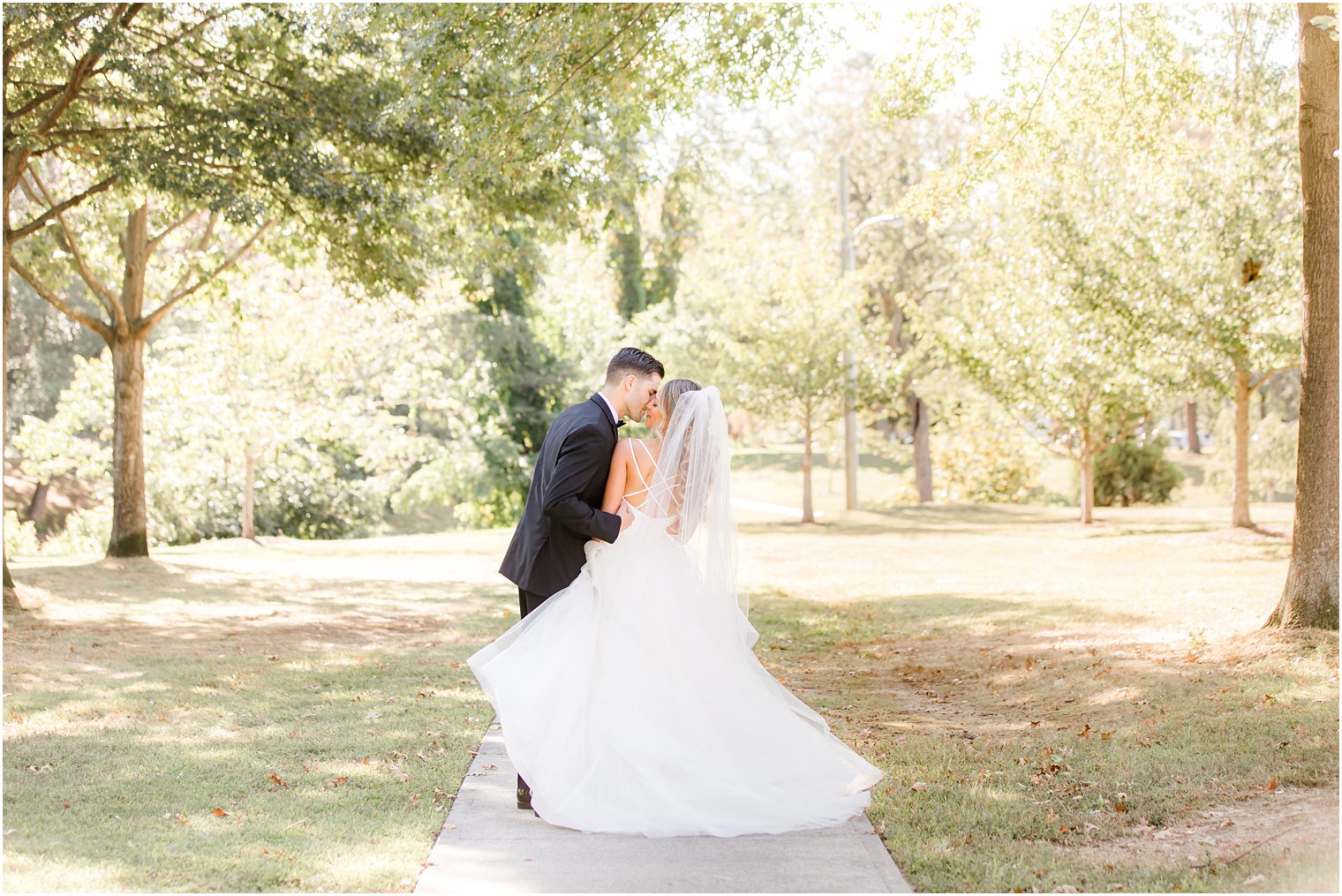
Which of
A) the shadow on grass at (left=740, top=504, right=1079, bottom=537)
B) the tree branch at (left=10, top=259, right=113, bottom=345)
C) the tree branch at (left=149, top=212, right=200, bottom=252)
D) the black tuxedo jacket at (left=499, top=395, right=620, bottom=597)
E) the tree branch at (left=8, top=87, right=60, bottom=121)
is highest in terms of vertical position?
the tree branch at (left=8, top=87, right=60, bottom=121)

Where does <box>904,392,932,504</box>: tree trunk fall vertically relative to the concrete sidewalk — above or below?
above

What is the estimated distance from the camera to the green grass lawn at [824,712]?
17.0 ft

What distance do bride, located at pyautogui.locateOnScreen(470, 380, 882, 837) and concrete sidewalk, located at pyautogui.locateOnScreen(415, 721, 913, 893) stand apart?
0.13 metres

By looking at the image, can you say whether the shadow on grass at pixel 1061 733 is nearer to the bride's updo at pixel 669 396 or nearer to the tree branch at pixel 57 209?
the bride's updo at pixel 669 396

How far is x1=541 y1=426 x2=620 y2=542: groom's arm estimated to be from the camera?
19.0 feet

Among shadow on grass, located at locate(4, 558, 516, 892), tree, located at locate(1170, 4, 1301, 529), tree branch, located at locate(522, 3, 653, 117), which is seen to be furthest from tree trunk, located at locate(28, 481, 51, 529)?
tree, located at locate(1170, 4, 1301, 529)

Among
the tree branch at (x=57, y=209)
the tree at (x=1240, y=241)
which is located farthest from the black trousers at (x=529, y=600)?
the tree at (x=1240, y=241)

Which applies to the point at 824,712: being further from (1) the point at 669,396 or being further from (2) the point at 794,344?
(2) the point at 794,344

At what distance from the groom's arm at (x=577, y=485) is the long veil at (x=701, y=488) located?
40 cm

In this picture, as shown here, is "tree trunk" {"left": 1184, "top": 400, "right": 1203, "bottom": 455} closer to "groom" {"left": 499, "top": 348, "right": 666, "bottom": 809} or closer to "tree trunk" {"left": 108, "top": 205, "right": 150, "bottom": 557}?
"tree trunk" {"left": 108, "top": 205, "right": 150, "bottom": 557}

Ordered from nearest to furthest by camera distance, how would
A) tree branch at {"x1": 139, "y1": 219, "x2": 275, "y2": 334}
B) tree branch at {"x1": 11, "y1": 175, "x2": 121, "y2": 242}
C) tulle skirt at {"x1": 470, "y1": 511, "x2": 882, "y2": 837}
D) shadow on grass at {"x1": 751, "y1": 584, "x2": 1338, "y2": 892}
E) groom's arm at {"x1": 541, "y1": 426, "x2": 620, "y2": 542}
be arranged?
shadow on grass at {"x1": 751, "y1": 584, "x2": 1338, "y2": 892}
tulle skirt at {"x1": 470, "y1": 511, "x2": 882, "y2": 837}
groom's arm at {"x1": 541, "y1": 426, "x2": 620, "y2": 542}
tree branch at {"x1": 11, "y1": 175, "x2": 121, "y2": 242}
tree branch at {"x1": 139, "y1": 219, "x2": 275, "y2": 334}

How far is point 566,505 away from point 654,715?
3.71ft

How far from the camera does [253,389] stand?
23.8 metres

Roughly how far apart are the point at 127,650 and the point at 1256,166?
16101mm
